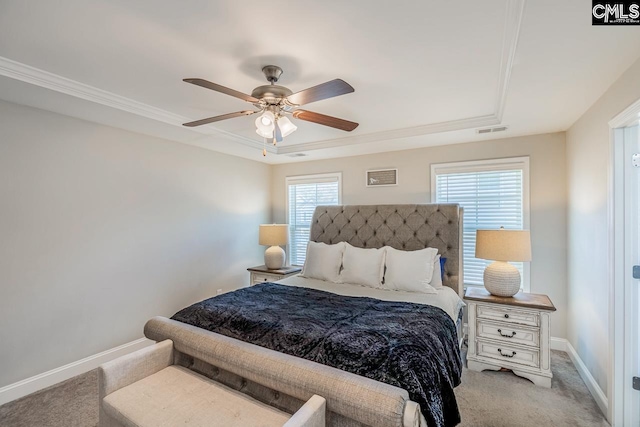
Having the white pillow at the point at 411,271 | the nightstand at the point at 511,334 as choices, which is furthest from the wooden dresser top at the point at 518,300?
the white pillow at the point at 411,271

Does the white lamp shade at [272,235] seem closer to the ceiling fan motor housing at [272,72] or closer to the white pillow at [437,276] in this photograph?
the white pillow at [437,276]

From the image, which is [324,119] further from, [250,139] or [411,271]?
[250,139]

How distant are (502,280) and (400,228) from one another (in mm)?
1145

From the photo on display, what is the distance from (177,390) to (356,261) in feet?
6.22

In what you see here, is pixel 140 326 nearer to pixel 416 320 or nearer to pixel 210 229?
pixel 210 229

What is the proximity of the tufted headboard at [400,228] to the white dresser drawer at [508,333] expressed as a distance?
15.6 inches

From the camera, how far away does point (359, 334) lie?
1.69m

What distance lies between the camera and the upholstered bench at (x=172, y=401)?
143cm

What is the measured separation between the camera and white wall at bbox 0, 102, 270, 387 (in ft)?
7.73

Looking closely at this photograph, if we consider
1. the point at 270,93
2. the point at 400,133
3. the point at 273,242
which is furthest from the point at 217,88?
the point at 273,242

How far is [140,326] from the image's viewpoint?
3.16 metres

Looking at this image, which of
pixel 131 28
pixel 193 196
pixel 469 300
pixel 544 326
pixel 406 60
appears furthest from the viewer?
pixel 193 196

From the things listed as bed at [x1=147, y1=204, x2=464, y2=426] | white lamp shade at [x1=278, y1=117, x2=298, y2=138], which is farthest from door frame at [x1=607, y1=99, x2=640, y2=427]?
white lamp shade at [x1=278, y1=117, x2=298, y2=138]

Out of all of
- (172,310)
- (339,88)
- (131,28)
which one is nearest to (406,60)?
(339,88)
